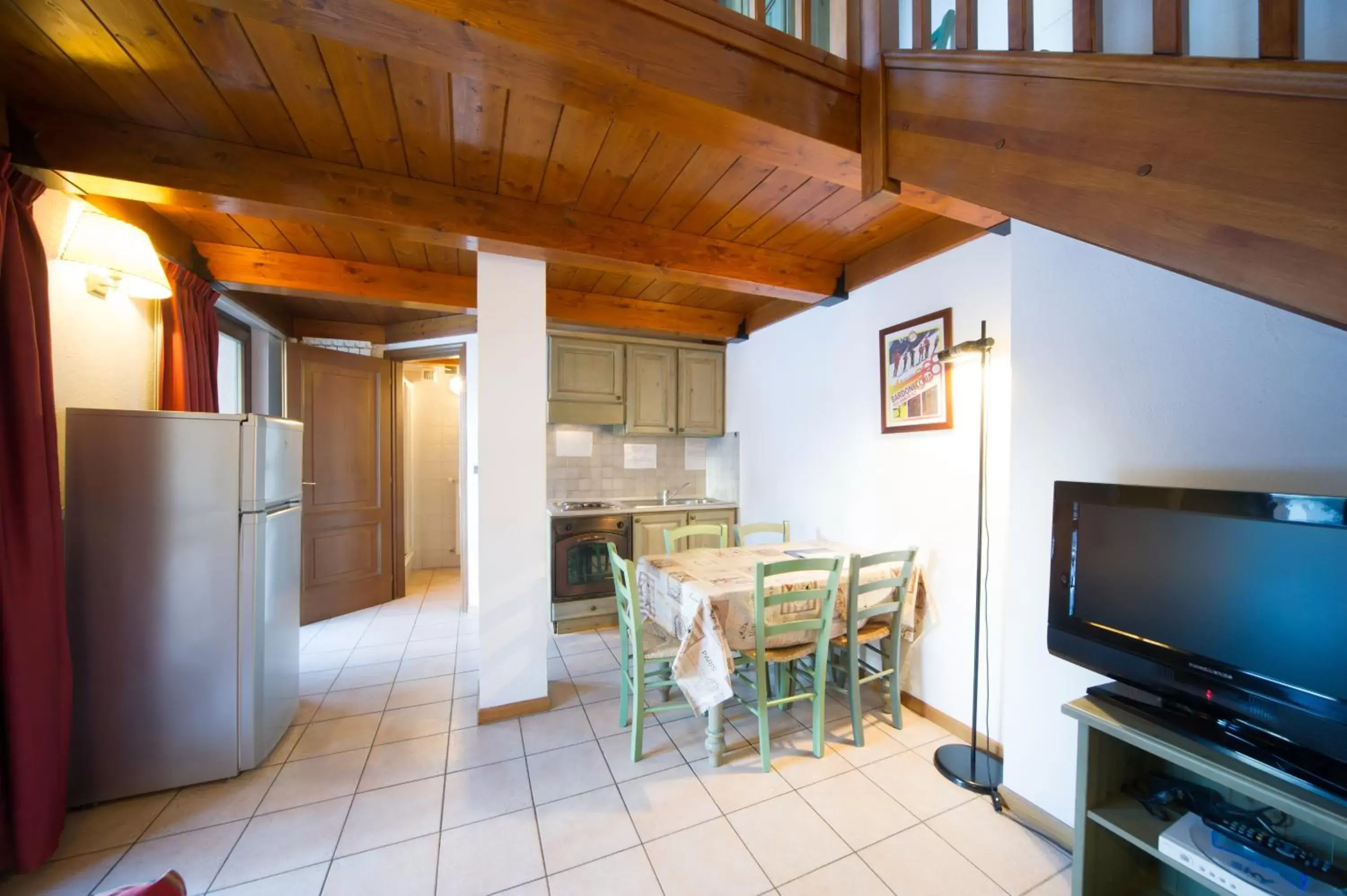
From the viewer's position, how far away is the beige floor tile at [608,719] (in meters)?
2.26

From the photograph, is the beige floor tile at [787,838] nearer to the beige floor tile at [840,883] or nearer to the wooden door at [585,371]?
the beige floor tile at [840,883]

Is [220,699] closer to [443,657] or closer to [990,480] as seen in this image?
[443,657]

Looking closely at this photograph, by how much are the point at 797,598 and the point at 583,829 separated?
1132 millimetres

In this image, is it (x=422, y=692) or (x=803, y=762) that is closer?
(x=803, y=762)

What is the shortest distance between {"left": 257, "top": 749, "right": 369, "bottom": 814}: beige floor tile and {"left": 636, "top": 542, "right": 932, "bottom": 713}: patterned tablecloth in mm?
1373

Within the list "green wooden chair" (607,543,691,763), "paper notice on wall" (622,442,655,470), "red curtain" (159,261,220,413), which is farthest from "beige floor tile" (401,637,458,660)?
"paper notice on wall" (622,442,655,470)

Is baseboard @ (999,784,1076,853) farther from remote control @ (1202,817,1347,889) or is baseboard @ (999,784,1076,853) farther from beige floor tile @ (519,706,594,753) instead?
beige floor tile @ (519,706,594,753)

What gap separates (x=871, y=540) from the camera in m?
2.71

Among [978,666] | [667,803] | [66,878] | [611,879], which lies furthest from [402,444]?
[978,666]

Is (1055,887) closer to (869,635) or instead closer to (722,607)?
(869,635)

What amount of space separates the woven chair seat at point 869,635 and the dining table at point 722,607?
7 cm

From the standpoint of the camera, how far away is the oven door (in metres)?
3.48

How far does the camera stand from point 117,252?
5.72 ft

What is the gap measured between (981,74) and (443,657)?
12.2 ft
